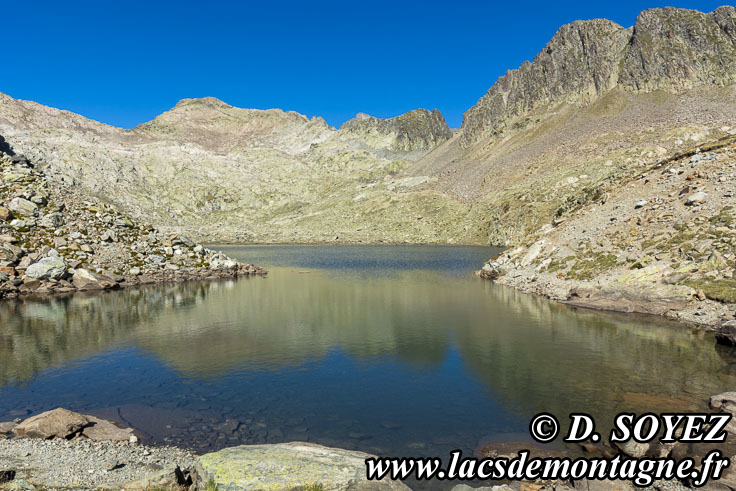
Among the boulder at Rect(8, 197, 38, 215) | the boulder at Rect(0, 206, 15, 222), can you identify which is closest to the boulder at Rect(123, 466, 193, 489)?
the boulder at Rect(0, 206, 15, 222)

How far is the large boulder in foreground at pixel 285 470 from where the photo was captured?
10812 mm

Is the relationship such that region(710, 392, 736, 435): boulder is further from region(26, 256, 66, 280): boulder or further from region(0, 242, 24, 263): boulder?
region(0, 242, 24, 263): boulder

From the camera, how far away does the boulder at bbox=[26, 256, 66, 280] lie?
46.8m

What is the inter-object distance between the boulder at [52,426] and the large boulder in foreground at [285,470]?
6473mm

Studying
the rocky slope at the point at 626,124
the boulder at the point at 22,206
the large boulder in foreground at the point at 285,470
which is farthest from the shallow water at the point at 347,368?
the rocky slope at the point at 626,124

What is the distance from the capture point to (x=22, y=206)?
53.3m

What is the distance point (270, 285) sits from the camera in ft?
190

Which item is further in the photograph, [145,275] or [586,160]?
[586,160]

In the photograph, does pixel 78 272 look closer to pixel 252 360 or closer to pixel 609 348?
pixel 252 360

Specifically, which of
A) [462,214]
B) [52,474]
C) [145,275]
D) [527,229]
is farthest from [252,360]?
[462,214]

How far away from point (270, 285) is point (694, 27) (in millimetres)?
224465

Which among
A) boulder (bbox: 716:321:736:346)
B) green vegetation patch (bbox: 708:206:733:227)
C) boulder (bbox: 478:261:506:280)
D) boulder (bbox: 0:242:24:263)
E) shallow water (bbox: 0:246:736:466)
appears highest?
green vegetation patch (bbox: 708:206:733:227)

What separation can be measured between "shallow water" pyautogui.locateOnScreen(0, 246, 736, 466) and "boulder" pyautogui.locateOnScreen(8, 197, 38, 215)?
17117 mm

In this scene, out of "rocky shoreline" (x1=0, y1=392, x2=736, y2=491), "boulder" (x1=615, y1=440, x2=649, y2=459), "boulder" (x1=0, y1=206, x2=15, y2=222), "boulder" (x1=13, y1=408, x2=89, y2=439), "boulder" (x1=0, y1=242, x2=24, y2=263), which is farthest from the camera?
"boulder" (x1=0, y1=206, x2=15, y2=222)
